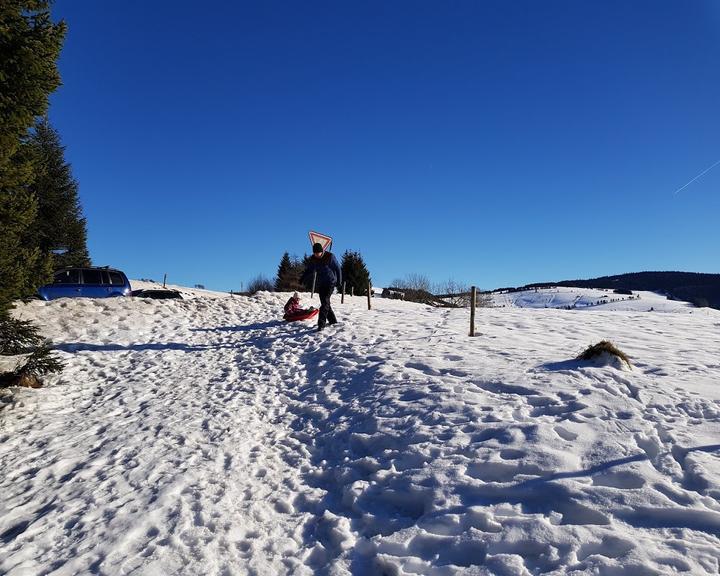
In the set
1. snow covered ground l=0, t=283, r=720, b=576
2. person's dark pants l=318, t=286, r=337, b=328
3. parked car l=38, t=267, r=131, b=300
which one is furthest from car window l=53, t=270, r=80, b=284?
person's dark pants l=318, t=286, r=337, b=328

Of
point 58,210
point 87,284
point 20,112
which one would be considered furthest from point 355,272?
point 20,112

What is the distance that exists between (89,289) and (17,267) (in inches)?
438

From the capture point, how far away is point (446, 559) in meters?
3.33

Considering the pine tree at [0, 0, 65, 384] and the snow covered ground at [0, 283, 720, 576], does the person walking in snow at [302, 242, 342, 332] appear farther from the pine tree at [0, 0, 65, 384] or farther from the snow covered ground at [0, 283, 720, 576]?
the pine tree at [0, 0, 65, 384]

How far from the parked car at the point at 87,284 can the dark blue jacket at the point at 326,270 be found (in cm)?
948

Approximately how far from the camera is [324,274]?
12234mm

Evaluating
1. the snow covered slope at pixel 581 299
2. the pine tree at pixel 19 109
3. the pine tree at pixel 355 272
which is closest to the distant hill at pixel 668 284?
the snow covered slope at pixel 581 299

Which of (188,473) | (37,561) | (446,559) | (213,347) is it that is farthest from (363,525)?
(213,347)

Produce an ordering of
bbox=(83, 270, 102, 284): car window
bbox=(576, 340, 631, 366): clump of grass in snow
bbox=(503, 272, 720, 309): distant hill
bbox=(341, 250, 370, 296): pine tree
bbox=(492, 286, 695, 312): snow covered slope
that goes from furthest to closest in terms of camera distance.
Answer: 1. bbox=(503, 272, 720, 309): distant hill
2. bbox=(492, 286, 695, 312): snow covered slope
3. bbox=(341, 250, 370, 296): pine tree
4. bbox=(83, 270, 102, 284): car window
5. bbox=(576, 340, 631, 366): clump of grass in snow

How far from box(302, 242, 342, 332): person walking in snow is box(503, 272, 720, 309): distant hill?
469ft

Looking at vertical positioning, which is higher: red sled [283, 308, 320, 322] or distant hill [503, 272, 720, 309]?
distant hill [503, 272, 720, 309]

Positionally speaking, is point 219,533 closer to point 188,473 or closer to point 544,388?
point 188,473

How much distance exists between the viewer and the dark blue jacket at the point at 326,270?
40.1 feet

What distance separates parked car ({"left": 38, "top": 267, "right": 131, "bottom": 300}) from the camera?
53.1ft
